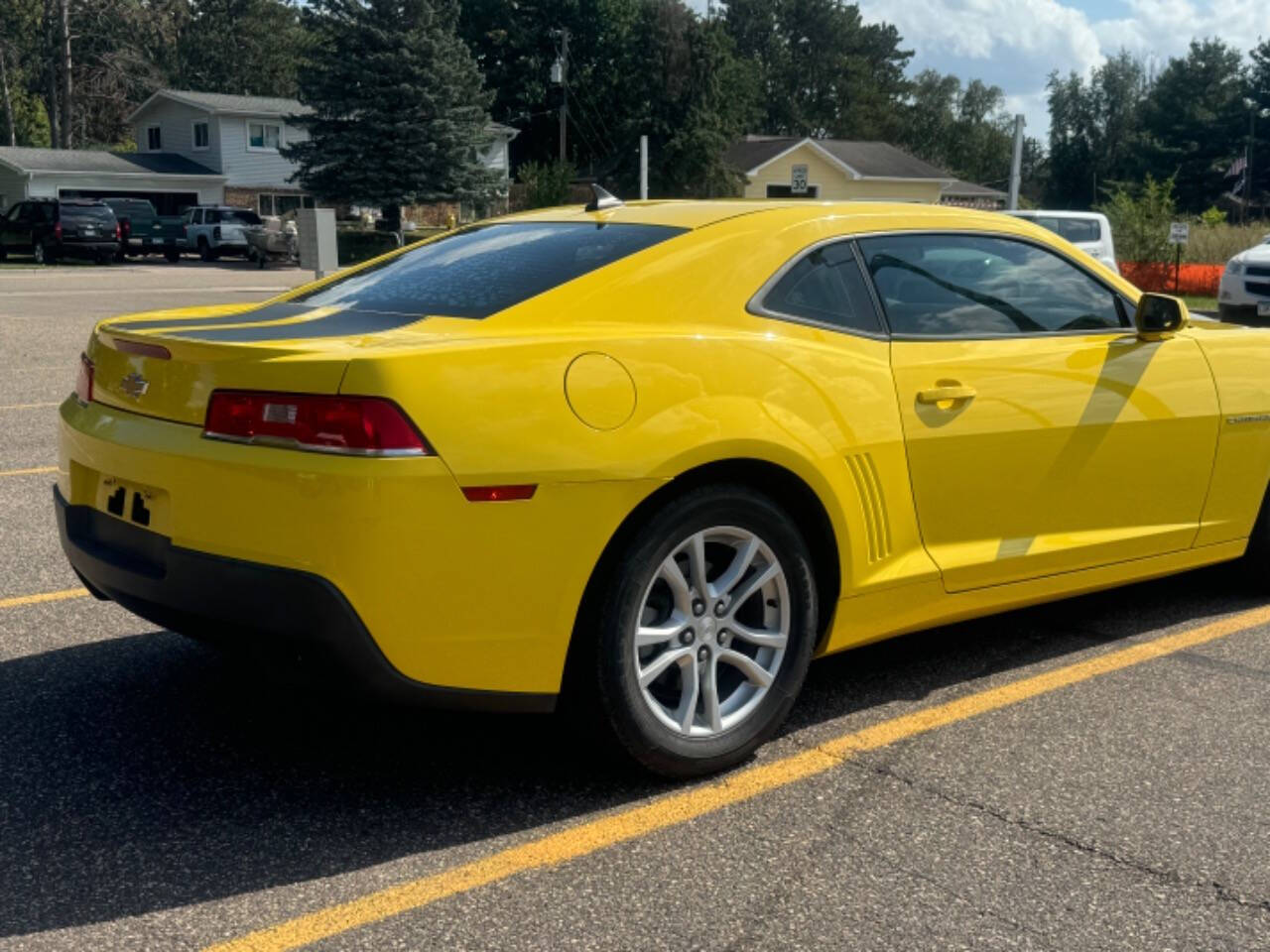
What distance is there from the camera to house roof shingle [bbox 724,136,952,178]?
208 ft

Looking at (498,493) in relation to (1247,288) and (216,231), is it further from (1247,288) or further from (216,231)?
(216,231)

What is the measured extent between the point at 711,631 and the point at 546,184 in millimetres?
45986

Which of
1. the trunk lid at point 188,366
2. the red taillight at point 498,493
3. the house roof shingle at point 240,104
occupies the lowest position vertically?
the red taillight at point 498,493

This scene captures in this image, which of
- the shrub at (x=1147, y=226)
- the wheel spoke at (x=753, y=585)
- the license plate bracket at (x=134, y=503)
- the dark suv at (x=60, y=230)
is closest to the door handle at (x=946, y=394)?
the wheel spoke at (x=753, y=585)

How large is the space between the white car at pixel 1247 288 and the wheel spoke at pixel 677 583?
57.4ft

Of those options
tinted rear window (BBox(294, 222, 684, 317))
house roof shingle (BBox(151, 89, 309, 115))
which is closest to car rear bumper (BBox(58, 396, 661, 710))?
tinted rear window (BBox(294, 222, 684, 317))

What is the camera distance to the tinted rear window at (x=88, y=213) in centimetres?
3728

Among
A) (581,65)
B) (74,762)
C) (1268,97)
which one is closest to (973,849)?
(74,762)

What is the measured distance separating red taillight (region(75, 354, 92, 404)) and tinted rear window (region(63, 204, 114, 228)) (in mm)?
36665

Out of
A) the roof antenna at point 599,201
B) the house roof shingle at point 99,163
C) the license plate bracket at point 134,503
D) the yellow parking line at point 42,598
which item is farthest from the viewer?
A: the house roof shingle at point 99,163

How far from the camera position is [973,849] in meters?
3.22

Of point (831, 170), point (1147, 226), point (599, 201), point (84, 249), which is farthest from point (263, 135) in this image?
point (599, 201)

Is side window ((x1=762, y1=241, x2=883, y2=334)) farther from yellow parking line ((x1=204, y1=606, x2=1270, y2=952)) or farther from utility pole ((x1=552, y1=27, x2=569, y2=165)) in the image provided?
utility pole ((x1=552, y1=27, x2=569, y2=165))

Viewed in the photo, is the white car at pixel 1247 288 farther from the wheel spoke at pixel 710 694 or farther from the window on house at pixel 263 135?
the window on house at pixel 263 135
